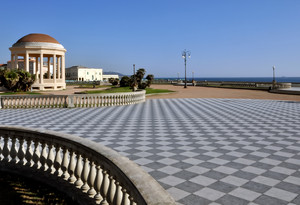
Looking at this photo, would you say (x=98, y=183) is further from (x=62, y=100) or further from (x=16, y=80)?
(x=16, y=80)

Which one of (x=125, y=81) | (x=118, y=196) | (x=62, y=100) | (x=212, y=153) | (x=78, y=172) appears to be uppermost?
(x=125, y=81)

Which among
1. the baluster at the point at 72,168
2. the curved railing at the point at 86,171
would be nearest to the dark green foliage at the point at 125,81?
the curved railing at the point at 86,171

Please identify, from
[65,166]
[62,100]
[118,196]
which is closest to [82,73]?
[62,100]

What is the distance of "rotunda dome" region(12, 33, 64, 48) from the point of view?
143ft

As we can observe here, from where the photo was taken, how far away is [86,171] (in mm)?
4727

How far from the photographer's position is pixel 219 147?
8586mm

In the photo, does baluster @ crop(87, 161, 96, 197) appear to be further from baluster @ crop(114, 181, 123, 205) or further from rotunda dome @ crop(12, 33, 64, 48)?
rotunda dome @ crop(12, 33, 64, 48)

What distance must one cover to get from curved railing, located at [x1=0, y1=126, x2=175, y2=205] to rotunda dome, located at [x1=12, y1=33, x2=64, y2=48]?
4103cm

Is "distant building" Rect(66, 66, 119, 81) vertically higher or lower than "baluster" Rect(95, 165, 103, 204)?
higher

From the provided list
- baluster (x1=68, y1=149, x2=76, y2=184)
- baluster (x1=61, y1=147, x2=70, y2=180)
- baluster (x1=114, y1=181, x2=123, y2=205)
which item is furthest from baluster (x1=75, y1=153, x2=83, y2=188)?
baluster (x1=114, y1=181, x2=123, y2=205)

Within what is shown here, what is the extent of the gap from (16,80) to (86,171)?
111ft

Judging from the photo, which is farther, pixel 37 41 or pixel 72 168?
pixel 37 41

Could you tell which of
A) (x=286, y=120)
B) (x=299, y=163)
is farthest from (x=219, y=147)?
(x=286, y=120)

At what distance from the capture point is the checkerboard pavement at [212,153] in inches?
203
